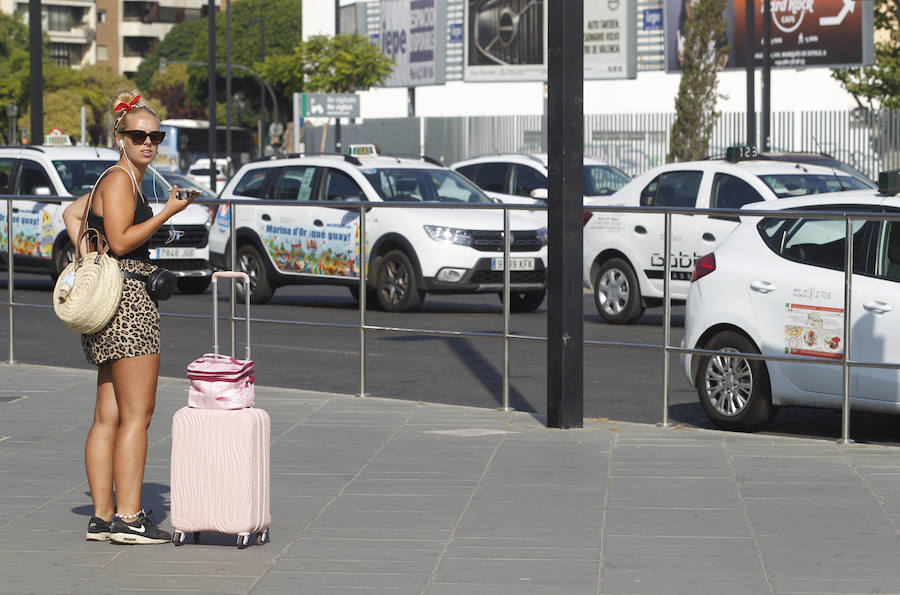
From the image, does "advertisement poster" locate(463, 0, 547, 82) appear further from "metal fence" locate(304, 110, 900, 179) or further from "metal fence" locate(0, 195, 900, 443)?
"metal fence" locate(0, 195, 900, 443)

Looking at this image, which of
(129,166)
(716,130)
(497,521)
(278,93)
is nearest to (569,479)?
(497,521)

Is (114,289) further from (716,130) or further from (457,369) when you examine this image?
(716,130)

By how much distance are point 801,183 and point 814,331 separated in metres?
7.50

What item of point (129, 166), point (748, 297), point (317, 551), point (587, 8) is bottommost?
point (317, 551)

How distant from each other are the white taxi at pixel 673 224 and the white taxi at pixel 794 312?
172 mm

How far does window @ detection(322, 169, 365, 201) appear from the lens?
1778 cm

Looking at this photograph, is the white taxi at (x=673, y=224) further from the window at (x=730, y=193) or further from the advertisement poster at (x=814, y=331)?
the advertisement poster at (x=814, y=331)

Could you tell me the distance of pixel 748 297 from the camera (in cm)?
914

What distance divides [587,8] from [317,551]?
4283 cm

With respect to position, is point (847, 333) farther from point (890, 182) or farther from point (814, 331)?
point (890, 182)

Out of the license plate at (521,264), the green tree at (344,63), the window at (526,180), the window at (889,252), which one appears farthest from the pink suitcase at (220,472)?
the green tree at (344,63)

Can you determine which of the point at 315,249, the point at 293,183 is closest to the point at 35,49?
the point at 293,183

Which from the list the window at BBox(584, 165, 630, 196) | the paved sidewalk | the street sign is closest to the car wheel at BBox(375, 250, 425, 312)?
the paved sidewalk

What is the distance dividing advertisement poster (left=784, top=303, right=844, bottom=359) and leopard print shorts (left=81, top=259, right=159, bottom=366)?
4182 mm
